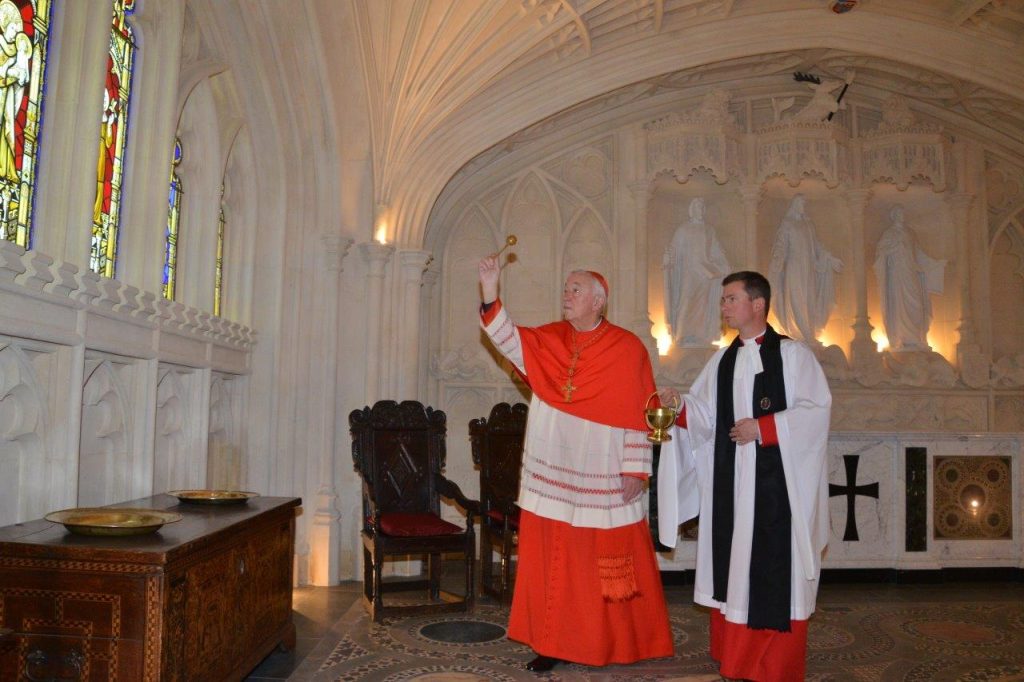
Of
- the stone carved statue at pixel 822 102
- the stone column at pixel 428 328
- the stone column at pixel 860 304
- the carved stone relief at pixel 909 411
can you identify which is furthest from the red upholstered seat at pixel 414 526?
the stone carved statue at pixel 822 102

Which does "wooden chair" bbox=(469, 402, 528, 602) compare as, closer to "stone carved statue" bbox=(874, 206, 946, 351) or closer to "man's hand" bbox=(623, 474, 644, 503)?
"man's hand" bbox=(623, 474, 644, 503)

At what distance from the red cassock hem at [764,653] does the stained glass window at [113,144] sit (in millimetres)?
3906

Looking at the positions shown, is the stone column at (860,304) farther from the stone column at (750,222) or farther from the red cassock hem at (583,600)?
the red cassock hem at (583,600)

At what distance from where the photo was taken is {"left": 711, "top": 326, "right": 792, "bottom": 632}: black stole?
384cm

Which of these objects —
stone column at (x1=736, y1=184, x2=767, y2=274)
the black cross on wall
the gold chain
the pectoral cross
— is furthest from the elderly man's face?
stone column at (x1=736, y1=184, x2=767, y2=274)

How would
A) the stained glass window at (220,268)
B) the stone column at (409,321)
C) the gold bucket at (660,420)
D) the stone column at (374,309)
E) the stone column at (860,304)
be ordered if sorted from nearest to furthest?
1. the gold bucket at (660,420)
2. the stained glass window at (220,268)
3. the stone column at (374,309)
4. the stone column at (409,321)
5. the stone column at (860,304)

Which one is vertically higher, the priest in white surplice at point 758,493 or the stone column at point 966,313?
the stone column at point 966,313

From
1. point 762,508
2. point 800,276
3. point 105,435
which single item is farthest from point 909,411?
point 105,435

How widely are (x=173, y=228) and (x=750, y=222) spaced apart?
612 centimetres

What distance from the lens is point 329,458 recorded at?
688 cm

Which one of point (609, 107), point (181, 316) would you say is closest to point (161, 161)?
point (181, 316)

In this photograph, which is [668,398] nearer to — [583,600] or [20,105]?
[583,600]

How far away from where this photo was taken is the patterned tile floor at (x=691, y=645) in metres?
4.33

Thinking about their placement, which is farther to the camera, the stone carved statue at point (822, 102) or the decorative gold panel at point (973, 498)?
the stone carved statue at point (822, 102)
